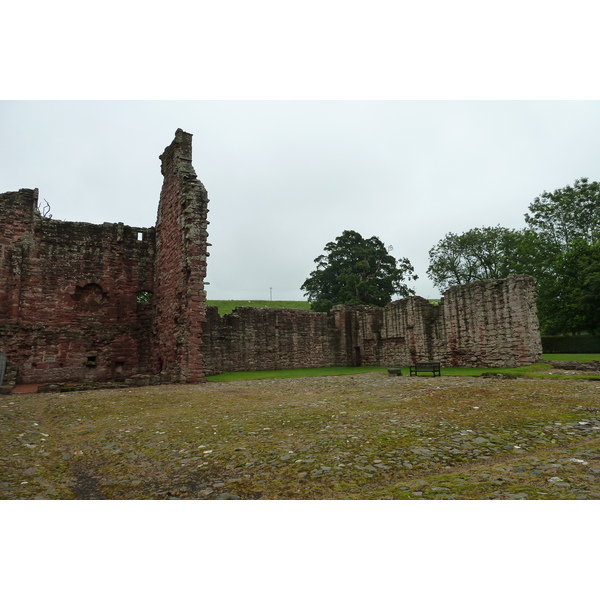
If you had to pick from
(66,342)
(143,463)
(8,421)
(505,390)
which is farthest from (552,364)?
(66,342)

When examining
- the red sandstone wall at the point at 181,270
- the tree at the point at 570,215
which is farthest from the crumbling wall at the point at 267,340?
the tree at the point at 570,215

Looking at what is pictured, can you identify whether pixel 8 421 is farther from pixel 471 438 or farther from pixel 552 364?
pixel 552 364

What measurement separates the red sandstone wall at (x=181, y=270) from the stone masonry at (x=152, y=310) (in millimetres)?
42

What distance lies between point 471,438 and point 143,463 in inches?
150

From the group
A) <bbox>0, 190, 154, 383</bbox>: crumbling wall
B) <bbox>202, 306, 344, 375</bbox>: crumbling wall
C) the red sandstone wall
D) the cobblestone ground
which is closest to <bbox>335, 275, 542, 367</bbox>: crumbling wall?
<bbox>202, 306, 344, 375</bbox>: crumbling wall

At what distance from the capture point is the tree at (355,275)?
125 ft

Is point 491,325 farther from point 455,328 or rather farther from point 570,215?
point 570,215

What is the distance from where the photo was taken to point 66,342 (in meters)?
17.6

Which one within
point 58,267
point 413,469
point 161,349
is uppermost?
point 58,267

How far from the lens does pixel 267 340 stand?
22.9 metres

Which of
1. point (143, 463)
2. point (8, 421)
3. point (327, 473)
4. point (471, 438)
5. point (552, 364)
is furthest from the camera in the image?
point (552, 364)

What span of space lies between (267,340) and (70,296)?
10.4 metres

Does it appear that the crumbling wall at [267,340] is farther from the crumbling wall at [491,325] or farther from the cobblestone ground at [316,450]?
the cobblestone ground at [316,450]

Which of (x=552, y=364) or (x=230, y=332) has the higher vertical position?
(x=230, y=332)
